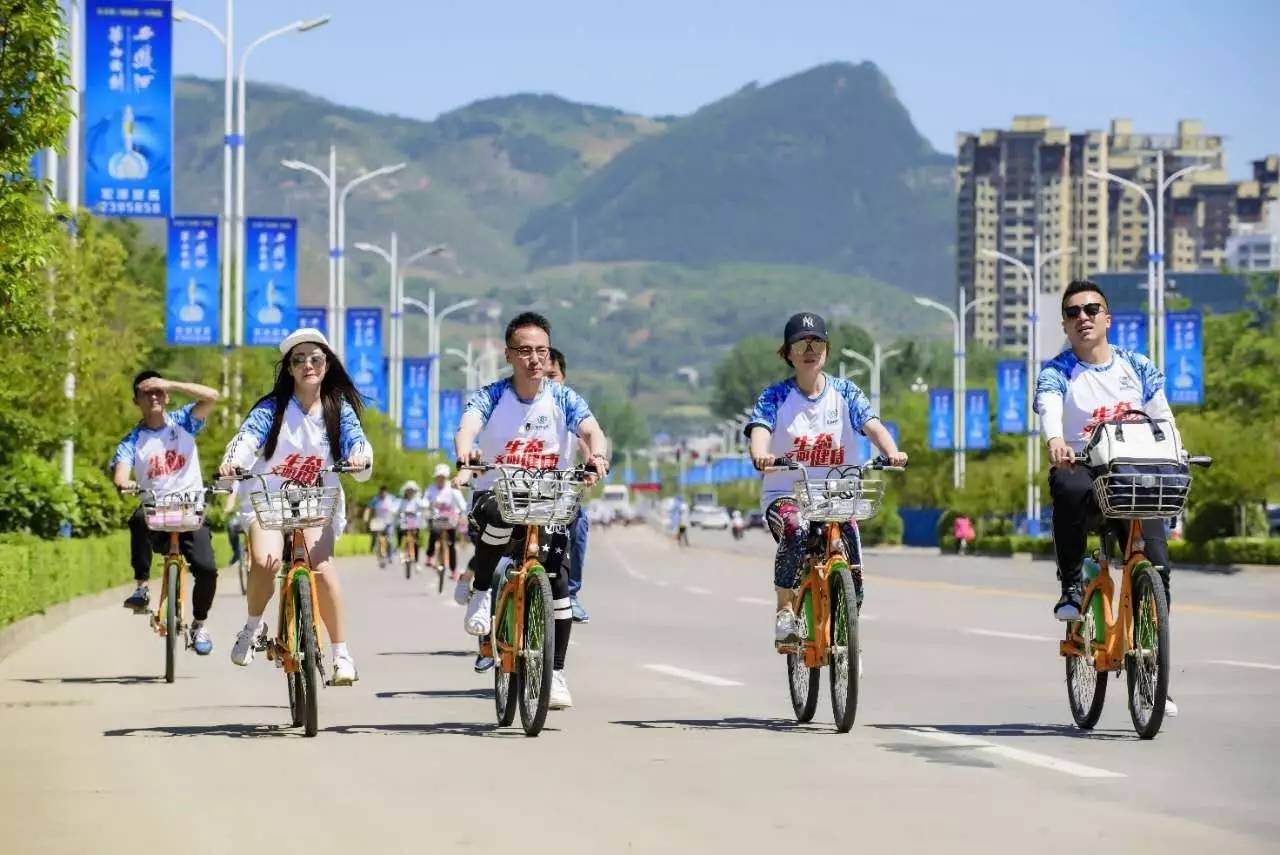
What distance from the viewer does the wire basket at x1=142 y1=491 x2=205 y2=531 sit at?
17.0 metres

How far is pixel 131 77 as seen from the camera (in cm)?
3384

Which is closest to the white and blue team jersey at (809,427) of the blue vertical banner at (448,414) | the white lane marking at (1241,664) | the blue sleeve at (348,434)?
the blue sleeve at (348,434)

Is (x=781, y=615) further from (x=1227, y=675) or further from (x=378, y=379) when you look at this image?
(x=378, y=379)

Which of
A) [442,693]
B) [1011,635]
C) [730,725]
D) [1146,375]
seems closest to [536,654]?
[730,725]

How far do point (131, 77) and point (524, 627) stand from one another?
75.5 feet

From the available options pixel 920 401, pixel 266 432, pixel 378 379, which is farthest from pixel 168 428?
pixel 920 401

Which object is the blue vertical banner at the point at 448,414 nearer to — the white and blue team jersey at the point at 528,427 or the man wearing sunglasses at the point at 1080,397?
the white and blue team jersey at the point at 528,427

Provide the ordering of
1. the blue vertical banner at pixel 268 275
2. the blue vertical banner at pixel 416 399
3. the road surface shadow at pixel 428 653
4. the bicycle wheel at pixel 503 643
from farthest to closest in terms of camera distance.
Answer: the blue vertical banner at pixel 416 399
the blue vertical banner at pixel 268 275
the road surface shadow at pixel 428 653
the bicycle wheel at pixel 503 643

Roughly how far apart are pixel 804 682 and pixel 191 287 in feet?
106

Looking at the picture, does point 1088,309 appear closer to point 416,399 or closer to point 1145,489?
point 1145,489

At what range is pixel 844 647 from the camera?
11875 mm

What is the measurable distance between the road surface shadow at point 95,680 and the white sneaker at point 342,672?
422 cm

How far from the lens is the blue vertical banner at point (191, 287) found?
1719 inches

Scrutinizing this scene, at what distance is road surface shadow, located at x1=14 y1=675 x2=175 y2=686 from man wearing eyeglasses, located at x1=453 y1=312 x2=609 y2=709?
4.36m
